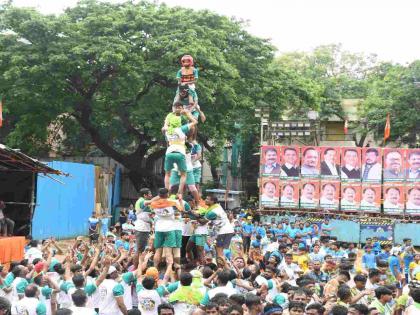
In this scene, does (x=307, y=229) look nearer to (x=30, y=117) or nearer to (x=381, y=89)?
(x=30, y=117)

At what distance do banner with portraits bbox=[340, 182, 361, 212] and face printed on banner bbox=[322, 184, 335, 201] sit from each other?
37 centimetres

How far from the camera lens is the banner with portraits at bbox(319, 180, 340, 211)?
2623 centimetres

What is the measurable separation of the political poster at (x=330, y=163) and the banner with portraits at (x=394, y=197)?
192cm

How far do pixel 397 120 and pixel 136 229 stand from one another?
2173cm

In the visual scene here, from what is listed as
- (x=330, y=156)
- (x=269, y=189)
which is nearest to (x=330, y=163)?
(x=330, y=156)

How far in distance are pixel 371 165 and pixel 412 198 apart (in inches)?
75.4

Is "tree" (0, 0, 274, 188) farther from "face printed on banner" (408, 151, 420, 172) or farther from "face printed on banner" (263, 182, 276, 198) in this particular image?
"face printed on banner" (408, 151, 420, 172)

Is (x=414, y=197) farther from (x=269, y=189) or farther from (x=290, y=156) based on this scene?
(x=269, y=189)

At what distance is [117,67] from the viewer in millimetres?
24953

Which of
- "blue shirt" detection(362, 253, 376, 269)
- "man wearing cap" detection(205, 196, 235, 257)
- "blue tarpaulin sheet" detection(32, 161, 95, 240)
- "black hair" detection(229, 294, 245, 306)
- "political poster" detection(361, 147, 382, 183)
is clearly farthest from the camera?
"political poster" detection(361, 147, 382, 183)

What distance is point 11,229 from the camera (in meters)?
18.3

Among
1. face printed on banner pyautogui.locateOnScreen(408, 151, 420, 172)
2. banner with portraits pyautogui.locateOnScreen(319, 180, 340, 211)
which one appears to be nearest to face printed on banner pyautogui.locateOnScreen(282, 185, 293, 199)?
banner with portraits pyautogui.locateOnScreen(319, 180, 340, 211)

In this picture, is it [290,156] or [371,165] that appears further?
[290,156]

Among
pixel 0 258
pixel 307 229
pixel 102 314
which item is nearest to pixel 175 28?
pixel 307 229
